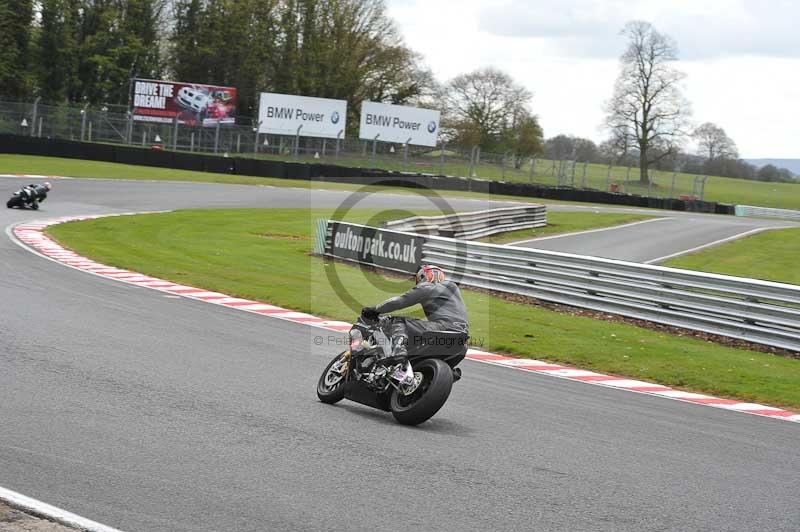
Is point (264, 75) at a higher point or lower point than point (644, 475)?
higher

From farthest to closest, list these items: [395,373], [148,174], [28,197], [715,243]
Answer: [148,174]
[715,243]
[28,197]
[395,373]

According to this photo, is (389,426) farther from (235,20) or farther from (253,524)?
(235,20)

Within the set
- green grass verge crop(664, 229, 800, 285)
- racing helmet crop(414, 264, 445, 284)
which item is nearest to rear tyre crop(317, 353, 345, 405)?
racing helmet crop(414, 264, 445, 284)

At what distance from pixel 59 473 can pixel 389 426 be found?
9.94 feet

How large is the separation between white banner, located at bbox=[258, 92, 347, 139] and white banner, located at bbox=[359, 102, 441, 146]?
5.84 ft

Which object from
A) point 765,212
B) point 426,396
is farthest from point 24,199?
point 765,212

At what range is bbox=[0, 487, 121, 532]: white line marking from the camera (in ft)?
17.6

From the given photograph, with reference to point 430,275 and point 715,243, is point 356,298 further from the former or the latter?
point 715,243

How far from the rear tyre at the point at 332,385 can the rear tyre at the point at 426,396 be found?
68 cm

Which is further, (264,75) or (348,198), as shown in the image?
(264,75)

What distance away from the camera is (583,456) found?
7.86m

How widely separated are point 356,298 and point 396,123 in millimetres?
47750

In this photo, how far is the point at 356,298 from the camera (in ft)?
58.9

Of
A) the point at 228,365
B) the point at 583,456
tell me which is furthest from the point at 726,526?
the point at 228,365
